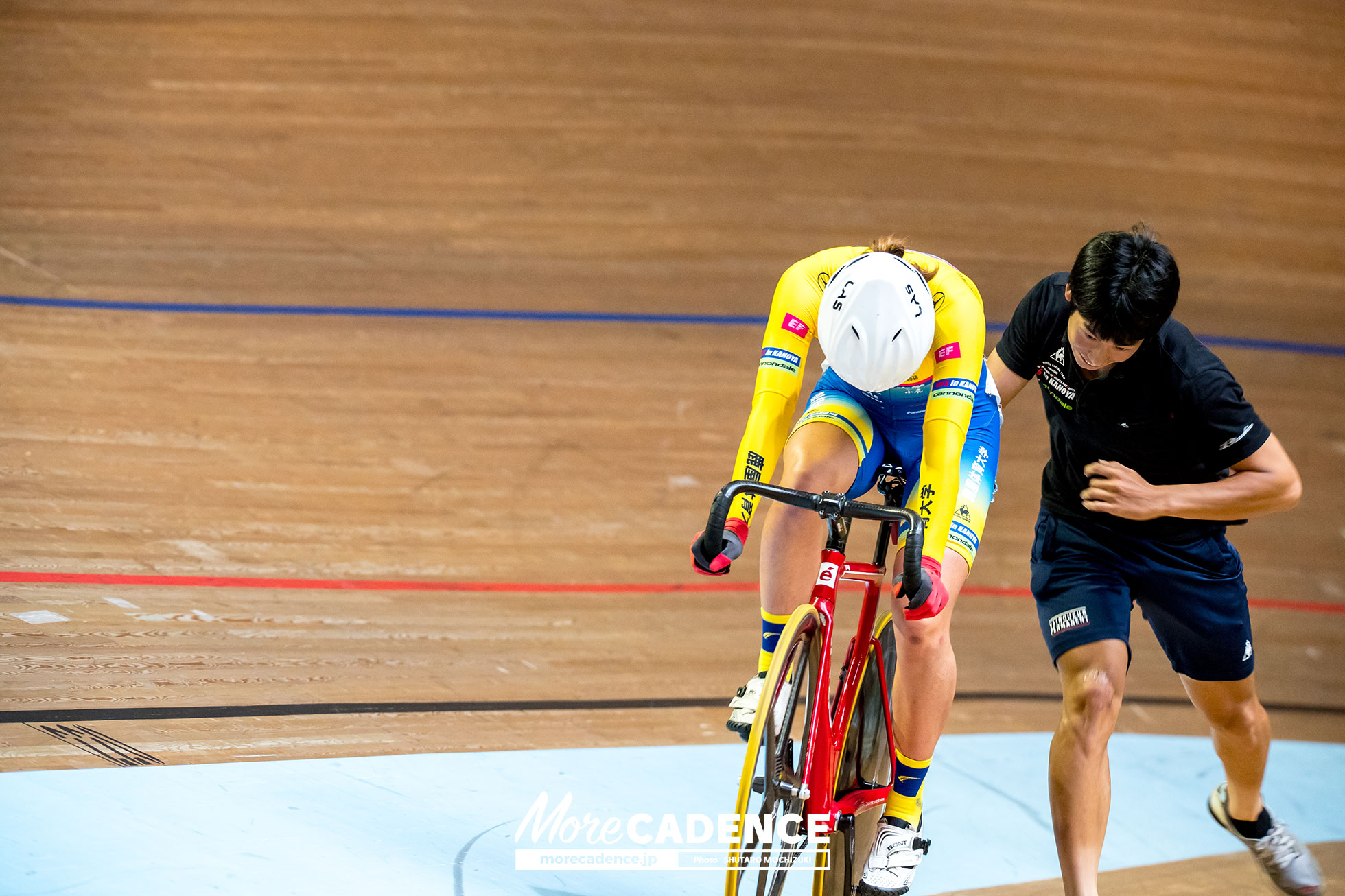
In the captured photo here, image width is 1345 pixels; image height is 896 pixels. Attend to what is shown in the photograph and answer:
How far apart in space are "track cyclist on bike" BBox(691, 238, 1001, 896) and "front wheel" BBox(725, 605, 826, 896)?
19 cm

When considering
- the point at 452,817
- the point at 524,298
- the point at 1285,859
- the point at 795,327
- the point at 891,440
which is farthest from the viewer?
the point at 524,298

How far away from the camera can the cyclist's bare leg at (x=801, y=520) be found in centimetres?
233

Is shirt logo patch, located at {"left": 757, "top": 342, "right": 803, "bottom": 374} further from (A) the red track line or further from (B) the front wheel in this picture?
(A) the red track line

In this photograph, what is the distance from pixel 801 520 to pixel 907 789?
0.58 meters

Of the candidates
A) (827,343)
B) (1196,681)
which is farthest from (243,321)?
(1196,681)

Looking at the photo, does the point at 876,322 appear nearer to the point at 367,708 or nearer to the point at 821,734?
the point at 821,734

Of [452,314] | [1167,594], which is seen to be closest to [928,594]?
[1167,594]

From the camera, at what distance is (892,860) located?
224cm

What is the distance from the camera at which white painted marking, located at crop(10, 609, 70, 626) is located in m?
3.03

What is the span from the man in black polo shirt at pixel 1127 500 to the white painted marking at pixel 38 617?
248cm

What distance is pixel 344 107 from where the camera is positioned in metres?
6.03

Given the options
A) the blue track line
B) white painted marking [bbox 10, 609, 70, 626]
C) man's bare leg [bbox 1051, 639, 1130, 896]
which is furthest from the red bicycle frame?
the blue track line

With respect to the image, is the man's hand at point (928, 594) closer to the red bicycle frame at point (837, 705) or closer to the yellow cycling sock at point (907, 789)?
the red bicycle frame at point (837, 705)

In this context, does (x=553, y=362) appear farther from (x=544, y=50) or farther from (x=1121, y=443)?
(x=1121, y=443)
